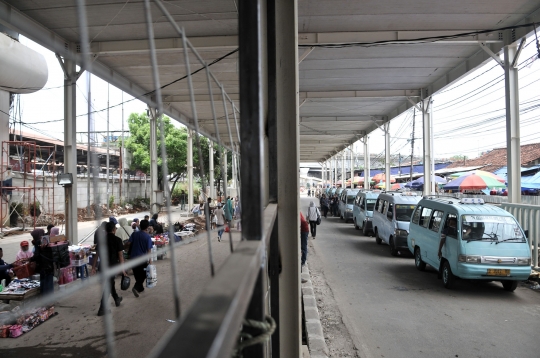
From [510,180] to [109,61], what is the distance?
1143cm

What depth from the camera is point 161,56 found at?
36.4 ft

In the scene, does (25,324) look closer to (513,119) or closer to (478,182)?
(513,119)

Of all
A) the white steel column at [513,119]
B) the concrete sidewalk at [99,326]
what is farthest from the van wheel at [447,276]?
the concrete sidewalk at [99,326]

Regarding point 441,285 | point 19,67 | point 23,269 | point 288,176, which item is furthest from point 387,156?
point 19,67

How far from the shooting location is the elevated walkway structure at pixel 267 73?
3.23 feet

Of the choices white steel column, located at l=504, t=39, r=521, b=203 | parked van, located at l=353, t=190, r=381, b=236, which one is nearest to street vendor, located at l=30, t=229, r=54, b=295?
white steel column, located at l=504, t=39, r=521, b=203

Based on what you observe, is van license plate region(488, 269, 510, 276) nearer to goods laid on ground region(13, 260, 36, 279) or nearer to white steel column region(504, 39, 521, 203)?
white steel column region(504, 39, 521, 203)

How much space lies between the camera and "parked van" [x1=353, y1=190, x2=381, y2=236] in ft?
52.9

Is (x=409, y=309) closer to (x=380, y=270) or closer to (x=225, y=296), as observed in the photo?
(x=380, y=270)

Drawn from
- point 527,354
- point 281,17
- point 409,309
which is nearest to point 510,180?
point 409,309

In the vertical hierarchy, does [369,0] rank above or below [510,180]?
above

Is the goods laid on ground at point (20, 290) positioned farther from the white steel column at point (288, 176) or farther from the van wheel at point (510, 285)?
the van wheel at point (510, 285)

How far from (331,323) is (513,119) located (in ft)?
25.1

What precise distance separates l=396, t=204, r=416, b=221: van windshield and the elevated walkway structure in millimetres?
2946
